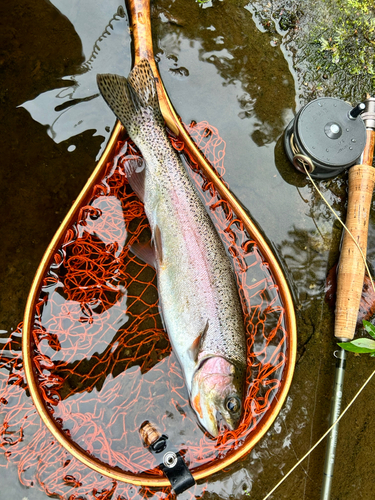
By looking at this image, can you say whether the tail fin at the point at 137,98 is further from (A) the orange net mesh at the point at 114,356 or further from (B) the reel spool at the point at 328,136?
(B) the reel spool at the point at 328,136

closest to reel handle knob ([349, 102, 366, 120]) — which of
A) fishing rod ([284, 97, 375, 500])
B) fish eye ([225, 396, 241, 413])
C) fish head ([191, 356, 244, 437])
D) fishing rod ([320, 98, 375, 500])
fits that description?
fishing rod ([284, 97, 375, 500])

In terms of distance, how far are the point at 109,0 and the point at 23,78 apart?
93 centimetres

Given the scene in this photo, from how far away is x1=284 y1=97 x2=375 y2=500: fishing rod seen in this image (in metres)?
2.33

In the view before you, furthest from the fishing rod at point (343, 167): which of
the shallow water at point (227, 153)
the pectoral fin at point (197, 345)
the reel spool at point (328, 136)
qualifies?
the pectoral fin at point (197, 345)

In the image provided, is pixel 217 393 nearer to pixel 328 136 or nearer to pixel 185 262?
pixel 185 262

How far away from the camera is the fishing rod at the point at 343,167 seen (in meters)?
2.33

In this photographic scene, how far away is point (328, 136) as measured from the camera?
2330mm

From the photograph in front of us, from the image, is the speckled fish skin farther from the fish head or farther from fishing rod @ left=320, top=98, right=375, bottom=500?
fishing rod @ left=320, top=98, right=375, bottom=500

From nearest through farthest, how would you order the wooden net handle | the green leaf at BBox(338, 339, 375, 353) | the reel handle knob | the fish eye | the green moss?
the fish eye, the reel handle knob, the green leaf at BBox(338, 339, 375, 353), the wooden net handle, the green moss

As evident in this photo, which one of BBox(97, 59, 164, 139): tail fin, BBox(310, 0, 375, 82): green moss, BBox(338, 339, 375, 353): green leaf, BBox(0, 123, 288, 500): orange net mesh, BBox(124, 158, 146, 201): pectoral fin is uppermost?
BBox(310, 0, 375, 82): green moss

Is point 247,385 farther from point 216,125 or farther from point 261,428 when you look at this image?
point 216,125

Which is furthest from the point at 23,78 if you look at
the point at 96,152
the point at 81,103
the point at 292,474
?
the point at 292,474

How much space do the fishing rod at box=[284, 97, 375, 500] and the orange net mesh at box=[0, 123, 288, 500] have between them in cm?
43

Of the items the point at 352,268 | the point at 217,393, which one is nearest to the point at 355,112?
the point at 352,268
